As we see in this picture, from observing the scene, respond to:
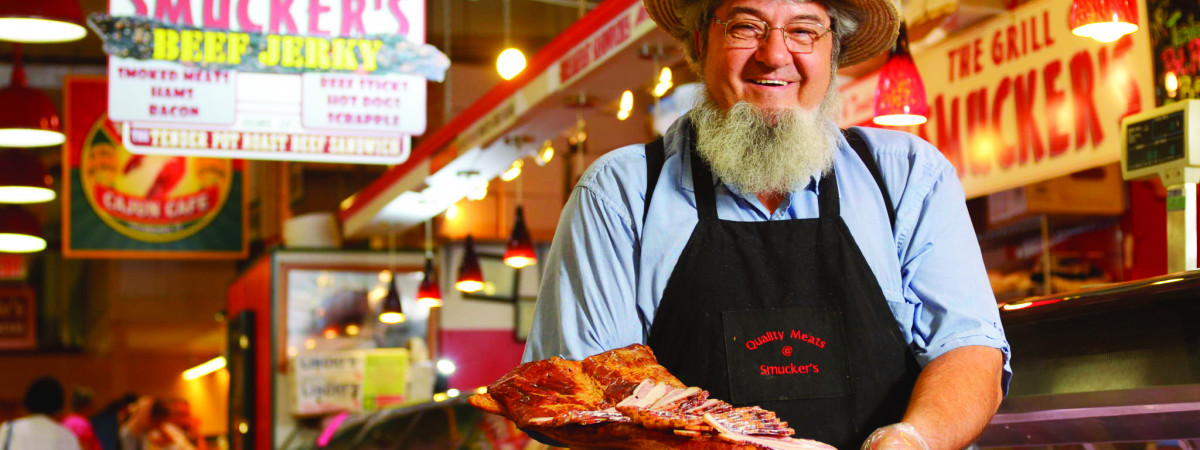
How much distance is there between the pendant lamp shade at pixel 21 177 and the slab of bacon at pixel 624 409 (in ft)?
15.1

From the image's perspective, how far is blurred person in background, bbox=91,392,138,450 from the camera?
45.3 ft

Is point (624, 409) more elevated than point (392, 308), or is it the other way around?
point (624, 409)

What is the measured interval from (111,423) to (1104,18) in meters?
11.9

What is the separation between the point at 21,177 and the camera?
589 cm

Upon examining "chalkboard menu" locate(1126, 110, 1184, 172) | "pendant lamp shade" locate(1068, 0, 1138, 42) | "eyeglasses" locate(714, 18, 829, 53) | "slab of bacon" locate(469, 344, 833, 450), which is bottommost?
"slab of bacon" locate(469, 344, 833, 450)

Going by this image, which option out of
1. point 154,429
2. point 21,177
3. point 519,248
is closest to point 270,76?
point 21,177

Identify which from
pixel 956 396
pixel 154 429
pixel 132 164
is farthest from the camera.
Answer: pixel 132 164

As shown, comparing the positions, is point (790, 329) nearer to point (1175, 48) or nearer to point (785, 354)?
point (785, 354)

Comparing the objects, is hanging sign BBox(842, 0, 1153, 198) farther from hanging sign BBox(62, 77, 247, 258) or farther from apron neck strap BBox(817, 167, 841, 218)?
hanging sign BBox(62, 77, 247, 258)

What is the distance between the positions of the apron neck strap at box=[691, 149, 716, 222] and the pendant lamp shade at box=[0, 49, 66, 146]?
4105mm

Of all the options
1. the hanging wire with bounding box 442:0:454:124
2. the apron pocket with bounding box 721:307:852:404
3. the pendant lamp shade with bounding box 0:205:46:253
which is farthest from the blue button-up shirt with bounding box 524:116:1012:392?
the pendant lamp shade with bounding box 0:205:46:253

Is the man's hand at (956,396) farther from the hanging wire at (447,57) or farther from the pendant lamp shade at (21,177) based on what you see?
the hanging wire at (447,57)

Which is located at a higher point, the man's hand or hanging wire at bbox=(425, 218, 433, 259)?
hanging wire at bbox=(425, 218, 433, 259)

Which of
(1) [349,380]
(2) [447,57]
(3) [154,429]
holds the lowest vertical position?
(3) [154,429]
